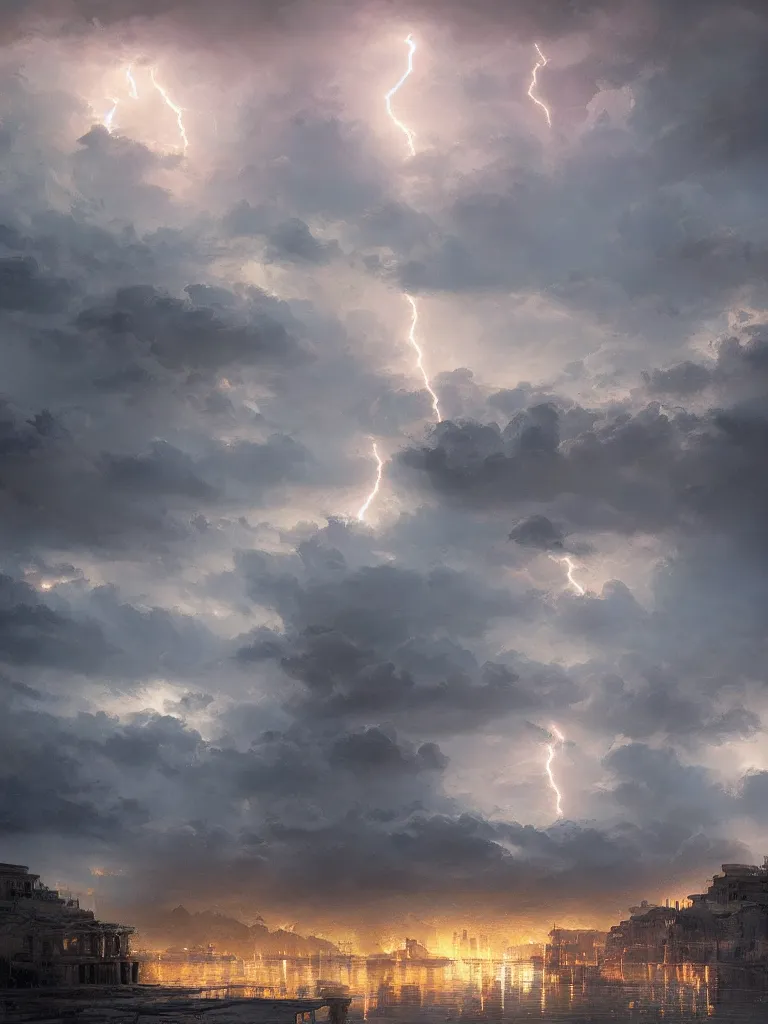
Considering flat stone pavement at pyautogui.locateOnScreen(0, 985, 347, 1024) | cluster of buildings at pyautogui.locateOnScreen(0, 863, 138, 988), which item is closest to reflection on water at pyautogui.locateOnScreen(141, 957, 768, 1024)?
cluster of buildings at pyautogui.locateOnScreen(0, 863, 138, 988)

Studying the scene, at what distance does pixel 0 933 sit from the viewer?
89.6m

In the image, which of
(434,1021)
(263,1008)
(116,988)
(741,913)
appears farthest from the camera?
(741,913)

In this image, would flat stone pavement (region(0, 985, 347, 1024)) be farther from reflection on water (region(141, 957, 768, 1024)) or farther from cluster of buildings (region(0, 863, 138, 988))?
reflection on water (region(141, 957, 768, 1024))

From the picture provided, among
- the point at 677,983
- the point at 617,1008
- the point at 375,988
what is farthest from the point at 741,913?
the point at 617,1008

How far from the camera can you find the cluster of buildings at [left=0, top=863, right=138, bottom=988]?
3506 inches

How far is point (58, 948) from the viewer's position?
9694 cm

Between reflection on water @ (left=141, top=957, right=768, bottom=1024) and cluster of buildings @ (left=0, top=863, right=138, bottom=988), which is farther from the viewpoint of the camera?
cluster of buildings @ (left=0, top=863, right=138, bottom=988)

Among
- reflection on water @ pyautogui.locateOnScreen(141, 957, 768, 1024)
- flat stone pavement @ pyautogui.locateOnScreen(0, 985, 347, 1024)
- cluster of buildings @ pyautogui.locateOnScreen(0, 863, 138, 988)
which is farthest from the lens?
cluster of buildings @ pyautogui.locateOnScreen(0, 863, 138, 988)

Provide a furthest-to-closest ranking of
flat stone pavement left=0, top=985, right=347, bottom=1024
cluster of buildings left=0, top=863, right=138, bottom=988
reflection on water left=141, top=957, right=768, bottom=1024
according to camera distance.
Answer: cluster of buildings left=0, top=863, right=138, bottom=988
reflection on water left=141, top=957, right=768, bottom=1024
flat stone pavement left=0, top=985, right=347, bottom=1024

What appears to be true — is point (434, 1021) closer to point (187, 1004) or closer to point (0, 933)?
point (187, 1004)

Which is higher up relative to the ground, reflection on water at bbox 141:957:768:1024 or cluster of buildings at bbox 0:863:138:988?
cluster of buildings at bbox 0:863:138:988

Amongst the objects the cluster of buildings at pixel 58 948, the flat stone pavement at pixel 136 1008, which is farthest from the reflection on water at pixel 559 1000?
the flat stone pavement at pixel 136 1008

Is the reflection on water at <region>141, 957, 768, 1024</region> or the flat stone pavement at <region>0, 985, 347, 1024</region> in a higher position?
the flat stone pavement at <region>0, 985, 347, 1024</region>

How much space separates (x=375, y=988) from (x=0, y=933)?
48606 millimetres
